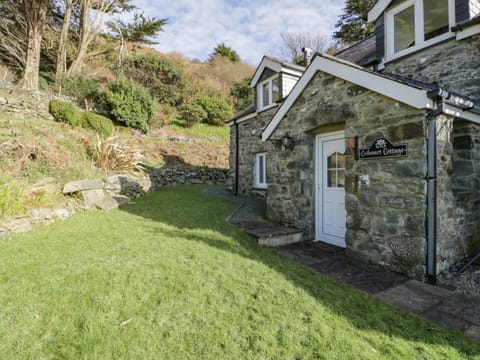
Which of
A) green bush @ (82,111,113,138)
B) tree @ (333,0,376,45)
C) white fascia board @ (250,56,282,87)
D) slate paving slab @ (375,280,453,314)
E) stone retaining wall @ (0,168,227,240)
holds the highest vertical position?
tree @ (333,0,376,45)

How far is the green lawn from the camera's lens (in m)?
2.14

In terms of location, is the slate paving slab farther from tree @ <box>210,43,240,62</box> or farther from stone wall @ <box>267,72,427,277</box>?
tree @ <box>210,43,240,62</box>

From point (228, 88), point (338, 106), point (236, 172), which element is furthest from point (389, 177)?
point (228, 88)

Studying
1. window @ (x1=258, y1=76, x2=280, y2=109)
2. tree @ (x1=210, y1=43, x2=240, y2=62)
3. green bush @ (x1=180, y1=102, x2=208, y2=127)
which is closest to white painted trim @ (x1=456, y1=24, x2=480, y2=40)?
window @ (x1=258, y1=76, x2=280, y2=109)

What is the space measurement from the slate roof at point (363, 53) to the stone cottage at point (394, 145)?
7.4 inches

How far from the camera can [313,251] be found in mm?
4871

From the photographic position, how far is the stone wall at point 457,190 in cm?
366

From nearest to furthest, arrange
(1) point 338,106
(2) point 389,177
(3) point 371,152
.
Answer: (2) point 389,177
(3) point 371,152
(1) point 338,106

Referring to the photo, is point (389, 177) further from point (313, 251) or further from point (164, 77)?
point (164, 77)

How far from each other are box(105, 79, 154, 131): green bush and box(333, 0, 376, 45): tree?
17.6 m

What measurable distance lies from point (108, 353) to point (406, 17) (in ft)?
28.5

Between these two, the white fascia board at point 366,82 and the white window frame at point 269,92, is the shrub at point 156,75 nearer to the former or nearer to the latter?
the white window frame at point 269,92

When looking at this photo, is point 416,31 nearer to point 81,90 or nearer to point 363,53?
point 363,53

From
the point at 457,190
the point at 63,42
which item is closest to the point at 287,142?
the point at 457,190
